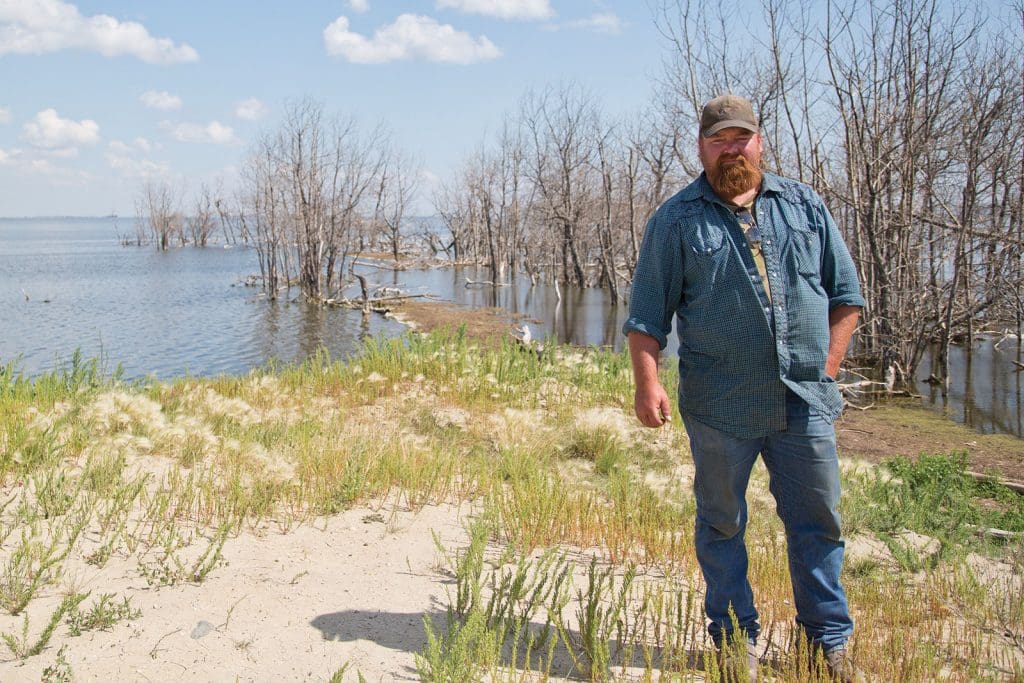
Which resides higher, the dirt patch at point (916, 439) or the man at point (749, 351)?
the man at point (749, 351)

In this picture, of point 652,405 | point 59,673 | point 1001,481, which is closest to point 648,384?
point 652,405

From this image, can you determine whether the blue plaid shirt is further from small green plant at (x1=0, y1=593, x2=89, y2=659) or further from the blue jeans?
small green plant at (x1=0, y1=593, x2=89, y2=659)

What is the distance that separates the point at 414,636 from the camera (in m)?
3.48

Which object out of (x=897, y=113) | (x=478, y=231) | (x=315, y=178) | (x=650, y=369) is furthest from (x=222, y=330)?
(x=478, y=231)

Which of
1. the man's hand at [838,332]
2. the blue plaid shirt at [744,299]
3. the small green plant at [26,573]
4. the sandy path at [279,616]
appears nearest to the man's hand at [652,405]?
the blue plaid shirt at [744,299]

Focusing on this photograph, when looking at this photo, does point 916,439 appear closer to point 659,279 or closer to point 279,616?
point 659,279

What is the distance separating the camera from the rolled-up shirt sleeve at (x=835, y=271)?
3219 mm

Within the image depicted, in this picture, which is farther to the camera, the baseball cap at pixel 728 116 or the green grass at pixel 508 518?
the green grass at pixel 508 518

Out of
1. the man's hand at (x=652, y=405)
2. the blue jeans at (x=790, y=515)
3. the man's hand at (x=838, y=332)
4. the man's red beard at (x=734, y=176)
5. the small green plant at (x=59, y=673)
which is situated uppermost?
the man's red beard at (x=734, y=176)

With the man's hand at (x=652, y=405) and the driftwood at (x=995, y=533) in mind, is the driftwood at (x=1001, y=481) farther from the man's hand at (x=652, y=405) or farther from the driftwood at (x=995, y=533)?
the man's hand at (x=652, y=405)

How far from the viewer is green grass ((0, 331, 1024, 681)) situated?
328 cm

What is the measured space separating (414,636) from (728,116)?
2502 mm

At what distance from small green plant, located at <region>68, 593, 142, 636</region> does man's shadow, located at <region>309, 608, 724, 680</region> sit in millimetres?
766

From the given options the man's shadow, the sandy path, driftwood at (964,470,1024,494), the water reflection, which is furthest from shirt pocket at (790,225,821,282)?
the water reflection
